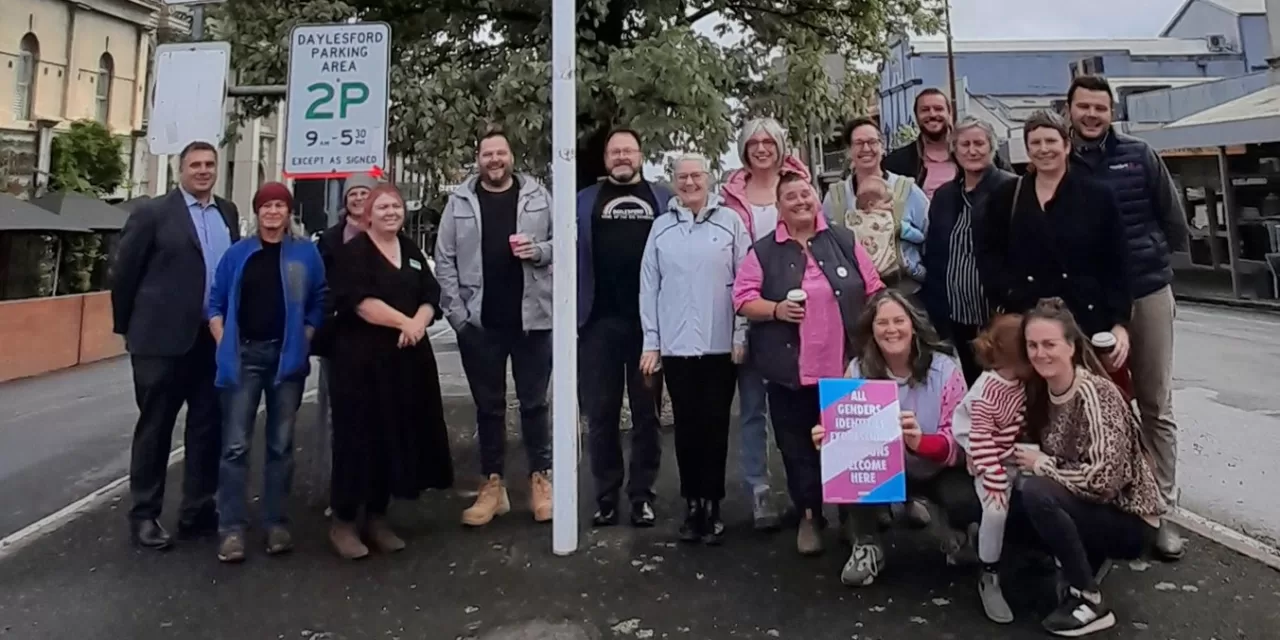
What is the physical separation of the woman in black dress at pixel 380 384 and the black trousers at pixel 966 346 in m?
2.70

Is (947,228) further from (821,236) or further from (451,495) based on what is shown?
(451,495)

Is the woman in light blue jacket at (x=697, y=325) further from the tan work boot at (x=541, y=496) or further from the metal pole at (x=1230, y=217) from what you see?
the metal pole at (x=1230, y=217)

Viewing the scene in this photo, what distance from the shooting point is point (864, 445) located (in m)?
3.57

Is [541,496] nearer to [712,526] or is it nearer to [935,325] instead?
[712,526]

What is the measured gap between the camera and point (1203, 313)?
652 inches

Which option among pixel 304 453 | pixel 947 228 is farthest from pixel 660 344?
pixel 304 453

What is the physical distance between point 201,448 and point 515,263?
78.5 inches

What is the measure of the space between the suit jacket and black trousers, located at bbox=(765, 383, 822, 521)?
302 cm

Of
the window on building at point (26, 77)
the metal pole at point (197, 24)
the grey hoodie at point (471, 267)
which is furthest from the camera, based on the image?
the window on building at point (26, 77)

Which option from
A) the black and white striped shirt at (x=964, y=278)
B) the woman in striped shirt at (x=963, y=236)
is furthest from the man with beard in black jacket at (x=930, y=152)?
the black and white striped shirt at (x=964, y=278)

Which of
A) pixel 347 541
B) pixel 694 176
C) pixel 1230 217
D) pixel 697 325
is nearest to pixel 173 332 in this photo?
pixel 347 541

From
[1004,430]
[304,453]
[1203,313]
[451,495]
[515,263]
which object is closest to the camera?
[1004,430]

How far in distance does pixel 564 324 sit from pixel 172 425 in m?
2.27

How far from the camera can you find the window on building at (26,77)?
22078 millimetres
